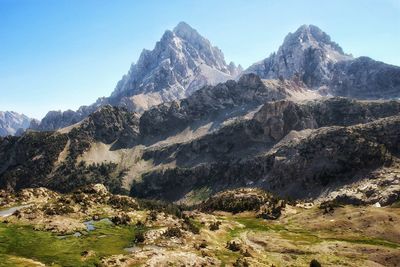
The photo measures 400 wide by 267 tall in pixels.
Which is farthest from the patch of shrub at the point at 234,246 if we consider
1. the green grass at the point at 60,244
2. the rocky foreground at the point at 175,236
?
the green grass at the point at 60,244

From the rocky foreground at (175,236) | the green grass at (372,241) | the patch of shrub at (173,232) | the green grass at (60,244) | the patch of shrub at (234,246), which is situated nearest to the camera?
the green grass at (60,244)

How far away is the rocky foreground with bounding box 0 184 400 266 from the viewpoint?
280ft

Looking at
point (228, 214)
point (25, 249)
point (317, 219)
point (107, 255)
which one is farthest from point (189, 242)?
point (228, 214)

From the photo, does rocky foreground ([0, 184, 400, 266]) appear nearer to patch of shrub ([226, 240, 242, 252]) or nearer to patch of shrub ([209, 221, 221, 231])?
patch of shrub ([226, 240, 242, 252])

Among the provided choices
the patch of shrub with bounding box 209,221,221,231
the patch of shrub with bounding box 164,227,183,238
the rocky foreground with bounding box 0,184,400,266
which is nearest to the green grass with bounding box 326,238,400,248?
the rocky foreground with bounding box 0,184,400,266

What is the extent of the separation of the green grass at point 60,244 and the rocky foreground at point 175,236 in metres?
0.18

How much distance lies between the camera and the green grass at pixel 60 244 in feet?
263

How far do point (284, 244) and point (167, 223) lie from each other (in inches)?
1260

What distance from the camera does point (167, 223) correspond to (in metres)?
120

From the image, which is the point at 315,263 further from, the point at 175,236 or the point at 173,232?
the point at 173,232

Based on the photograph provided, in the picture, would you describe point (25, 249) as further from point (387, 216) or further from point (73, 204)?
point (387, 216)

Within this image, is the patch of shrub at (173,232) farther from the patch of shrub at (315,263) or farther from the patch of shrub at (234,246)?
the patch of shrub at (315,263)

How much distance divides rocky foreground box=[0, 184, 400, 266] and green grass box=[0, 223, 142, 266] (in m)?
0.18

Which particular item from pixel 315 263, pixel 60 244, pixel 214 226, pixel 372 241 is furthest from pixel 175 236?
pixel 372 241
